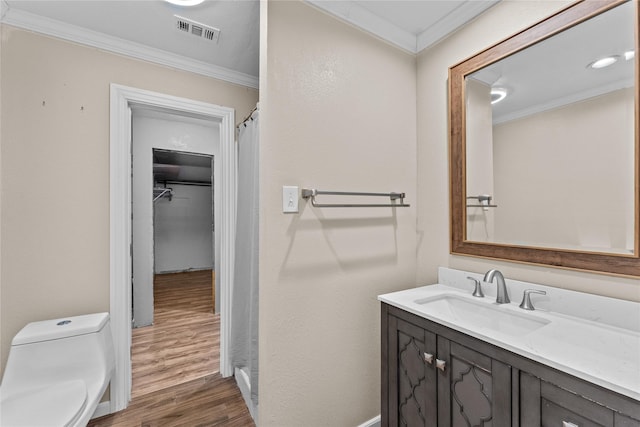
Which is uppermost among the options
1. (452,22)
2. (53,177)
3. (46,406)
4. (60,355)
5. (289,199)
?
(452,22)

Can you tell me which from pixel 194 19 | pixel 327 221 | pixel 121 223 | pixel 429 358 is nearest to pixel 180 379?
pixel 121 223

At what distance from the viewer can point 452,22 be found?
4.86ft

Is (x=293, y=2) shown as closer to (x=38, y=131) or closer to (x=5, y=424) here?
(x=38, y=131)

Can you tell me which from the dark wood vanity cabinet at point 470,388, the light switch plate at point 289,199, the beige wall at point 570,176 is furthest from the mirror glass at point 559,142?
the light switch plate at point 289,199

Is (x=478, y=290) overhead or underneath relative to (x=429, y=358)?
overhead

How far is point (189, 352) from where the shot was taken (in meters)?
2.41

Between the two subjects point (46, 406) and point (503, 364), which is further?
point (46, 406)

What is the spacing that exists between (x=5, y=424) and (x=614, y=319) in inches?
98.5

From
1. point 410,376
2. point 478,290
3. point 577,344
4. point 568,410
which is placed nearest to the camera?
point 568,410

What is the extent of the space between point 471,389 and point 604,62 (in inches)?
53.4

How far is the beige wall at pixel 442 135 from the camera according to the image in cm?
123

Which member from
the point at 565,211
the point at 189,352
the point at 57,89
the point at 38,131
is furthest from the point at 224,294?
the point at 565,211

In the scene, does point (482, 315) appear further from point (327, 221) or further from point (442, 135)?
point (442, 135)

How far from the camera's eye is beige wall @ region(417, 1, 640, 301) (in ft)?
4.03
